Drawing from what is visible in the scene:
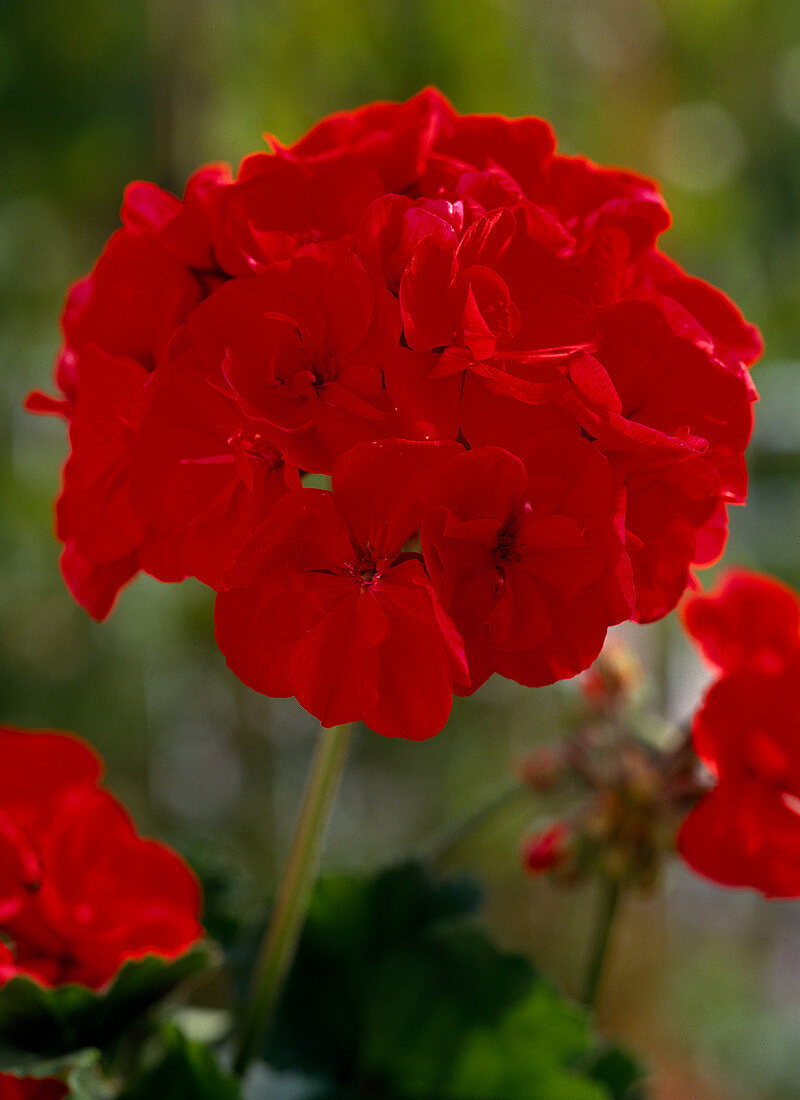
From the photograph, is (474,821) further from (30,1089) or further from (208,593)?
(208,593)

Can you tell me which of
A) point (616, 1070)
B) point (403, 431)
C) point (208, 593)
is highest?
point (403, 431)

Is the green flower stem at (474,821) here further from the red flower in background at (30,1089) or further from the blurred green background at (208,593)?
the blurred green background at (208,593)

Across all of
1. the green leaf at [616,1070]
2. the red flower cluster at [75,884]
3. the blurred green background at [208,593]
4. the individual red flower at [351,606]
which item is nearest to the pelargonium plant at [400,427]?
the individual red flower at [351,606]

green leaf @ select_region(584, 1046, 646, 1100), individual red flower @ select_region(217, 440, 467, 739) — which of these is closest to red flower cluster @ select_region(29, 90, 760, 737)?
individual red flower @ select_region(217, 440, 467, 739)

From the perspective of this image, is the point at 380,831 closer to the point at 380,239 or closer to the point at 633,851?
the point at 633,851

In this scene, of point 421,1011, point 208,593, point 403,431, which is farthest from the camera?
point 208,593

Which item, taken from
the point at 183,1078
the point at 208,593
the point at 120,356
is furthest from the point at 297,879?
the point at 208,593
